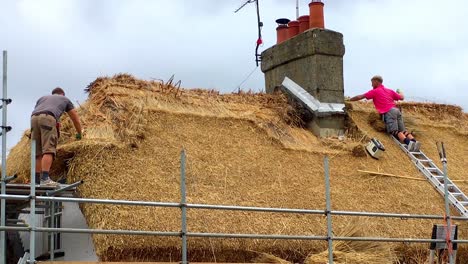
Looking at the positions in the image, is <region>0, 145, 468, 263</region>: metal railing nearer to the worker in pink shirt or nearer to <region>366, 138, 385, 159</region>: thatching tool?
<region>366, 138, 385, 159</region>: thatching tool

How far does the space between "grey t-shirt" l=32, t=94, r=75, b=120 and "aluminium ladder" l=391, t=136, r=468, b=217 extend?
4775 millimetres

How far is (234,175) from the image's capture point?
8.23 m

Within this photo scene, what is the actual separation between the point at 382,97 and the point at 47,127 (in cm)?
538

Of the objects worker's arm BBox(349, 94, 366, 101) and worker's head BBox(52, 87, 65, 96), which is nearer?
worker's head BBox(52, 87, 65, 96)

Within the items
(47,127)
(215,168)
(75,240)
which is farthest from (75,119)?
(215,168)

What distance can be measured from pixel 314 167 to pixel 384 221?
1.11m

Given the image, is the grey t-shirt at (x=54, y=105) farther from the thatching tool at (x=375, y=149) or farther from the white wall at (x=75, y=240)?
the thatching tool at (x=375, y=149)

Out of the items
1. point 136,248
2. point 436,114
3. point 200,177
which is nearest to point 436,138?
point 436,114

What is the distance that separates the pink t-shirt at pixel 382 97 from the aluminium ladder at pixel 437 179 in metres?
0.71

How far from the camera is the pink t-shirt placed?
10.9 meters

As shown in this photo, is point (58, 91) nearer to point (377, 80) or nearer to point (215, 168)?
point (215, 168)

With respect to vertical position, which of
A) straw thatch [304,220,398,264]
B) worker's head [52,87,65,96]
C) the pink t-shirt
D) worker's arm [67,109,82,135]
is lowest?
straw thatch [304,220,398,264]

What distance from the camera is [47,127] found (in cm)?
730

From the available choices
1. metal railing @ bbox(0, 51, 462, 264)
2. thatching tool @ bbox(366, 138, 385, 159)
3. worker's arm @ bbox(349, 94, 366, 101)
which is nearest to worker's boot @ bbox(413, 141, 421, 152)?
thatching tool @ bbox(366, 138, 385, 159)
